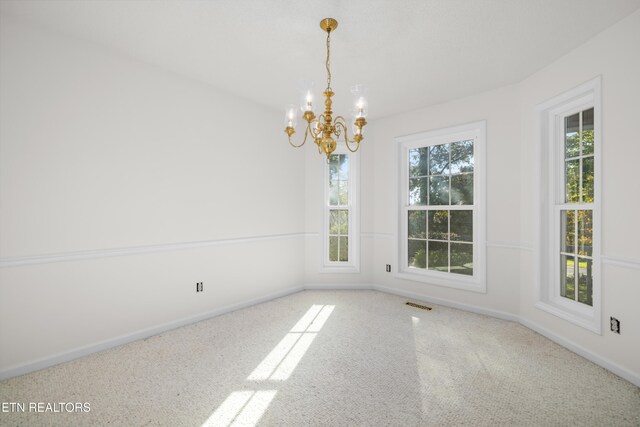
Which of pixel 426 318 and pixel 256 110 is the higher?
pixel 256 110

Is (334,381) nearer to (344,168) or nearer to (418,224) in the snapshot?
(418,224)

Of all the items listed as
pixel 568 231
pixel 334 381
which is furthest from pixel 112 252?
pixel 568 231

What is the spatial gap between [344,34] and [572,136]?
2355 mm

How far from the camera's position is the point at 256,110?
4.02 m

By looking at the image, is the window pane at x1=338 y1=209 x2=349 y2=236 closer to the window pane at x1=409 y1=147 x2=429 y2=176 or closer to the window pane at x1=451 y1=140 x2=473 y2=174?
the window pane at x1=409 y1=147 x2=429 y2=176

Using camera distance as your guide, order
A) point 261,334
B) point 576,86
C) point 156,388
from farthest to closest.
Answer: point 261,334, point 576,86, point 156,388

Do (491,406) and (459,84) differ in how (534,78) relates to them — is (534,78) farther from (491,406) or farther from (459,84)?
(491,406)

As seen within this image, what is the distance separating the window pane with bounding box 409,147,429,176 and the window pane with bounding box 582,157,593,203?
1734mm

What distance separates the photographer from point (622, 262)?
89.6 inches

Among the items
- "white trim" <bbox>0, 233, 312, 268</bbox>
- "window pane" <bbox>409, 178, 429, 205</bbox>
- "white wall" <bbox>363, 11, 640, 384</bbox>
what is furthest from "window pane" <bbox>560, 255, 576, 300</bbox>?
"white trim" <bbox>0, 233, 312, 268</bbox>

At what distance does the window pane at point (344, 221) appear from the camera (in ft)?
15.6

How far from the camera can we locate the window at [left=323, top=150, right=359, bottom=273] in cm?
473

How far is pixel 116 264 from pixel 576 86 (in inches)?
172

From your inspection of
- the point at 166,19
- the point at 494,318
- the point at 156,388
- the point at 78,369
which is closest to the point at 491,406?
the point at 494,318
